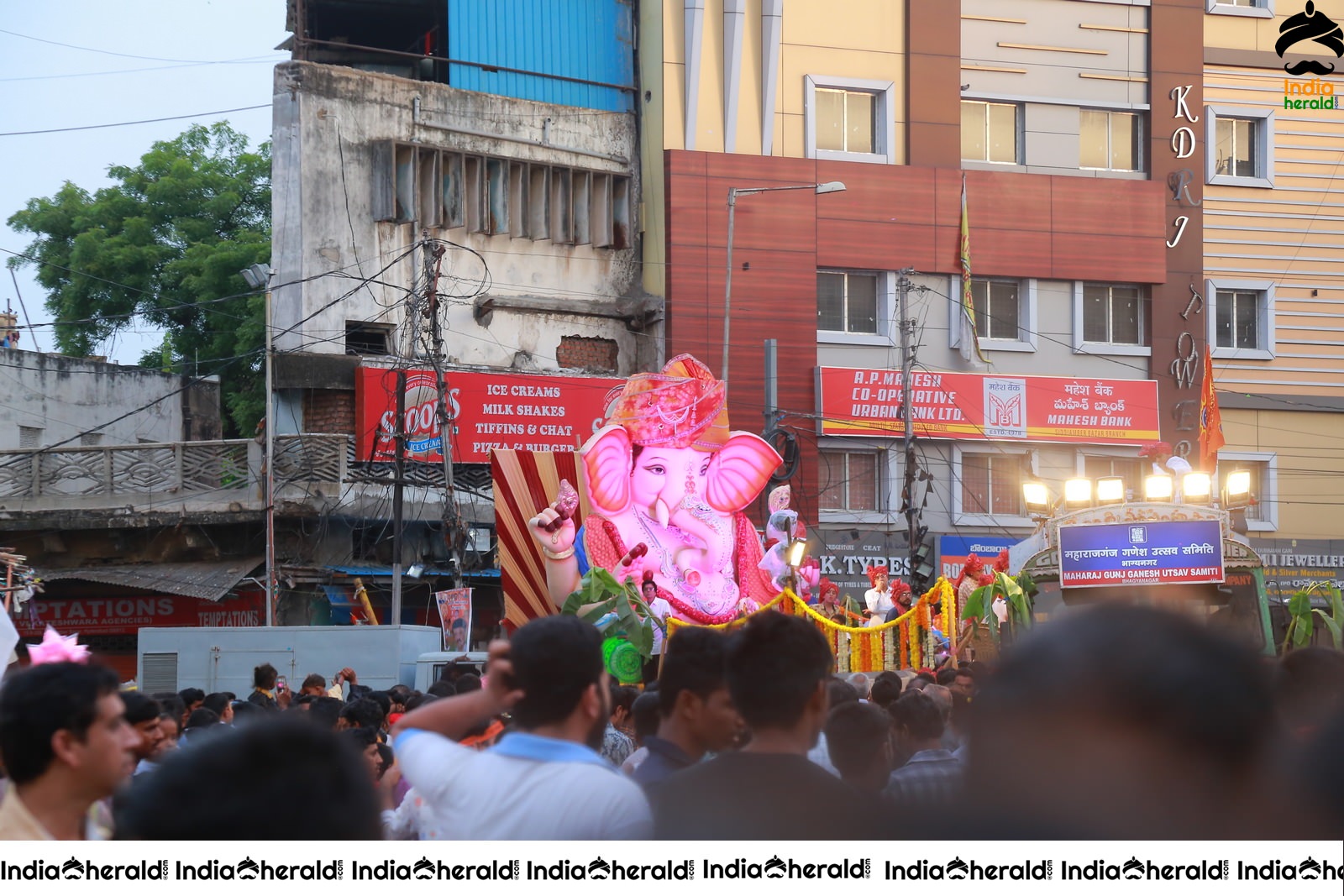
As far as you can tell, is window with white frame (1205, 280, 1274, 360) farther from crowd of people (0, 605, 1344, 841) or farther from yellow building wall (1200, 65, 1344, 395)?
crowd of people (0, 605, 1344, 841)

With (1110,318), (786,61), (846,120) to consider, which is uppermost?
(786,61)

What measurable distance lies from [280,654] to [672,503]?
16.5ft

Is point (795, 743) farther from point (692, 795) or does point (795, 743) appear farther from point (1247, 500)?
point (1247, 500)

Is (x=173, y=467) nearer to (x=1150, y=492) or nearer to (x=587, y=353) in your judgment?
(x=587, y=353)

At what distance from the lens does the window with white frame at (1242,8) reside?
32.3m

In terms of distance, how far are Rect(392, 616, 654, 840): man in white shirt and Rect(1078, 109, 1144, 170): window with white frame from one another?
29.8 metres

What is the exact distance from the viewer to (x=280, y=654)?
18.9 metres

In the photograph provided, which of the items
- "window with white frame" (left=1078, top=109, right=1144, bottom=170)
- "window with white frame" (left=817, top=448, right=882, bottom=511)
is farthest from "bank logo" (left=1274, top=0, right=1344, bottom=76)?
"window with white frame" (left=817, top=448, right=882, bottom=511)

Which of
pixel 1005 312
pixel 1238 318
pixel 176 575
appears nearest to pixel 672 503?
pixel 176 575

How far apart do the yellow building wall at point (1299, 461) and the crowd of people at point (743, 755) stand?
27743mm

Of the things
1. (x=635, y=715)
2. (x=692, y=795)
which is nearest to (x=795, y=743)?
(x=692, y=795)

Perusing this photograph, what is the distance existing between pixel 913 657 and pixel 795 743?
15814mm

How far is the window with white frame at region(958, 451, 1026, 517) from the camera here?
30.6 m

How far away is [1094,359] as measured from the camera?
31.5 metres
